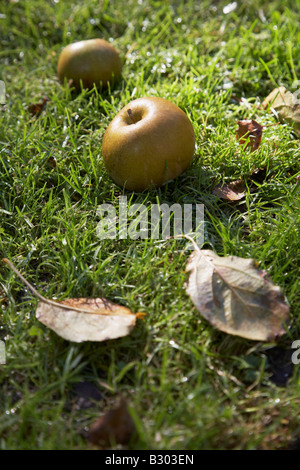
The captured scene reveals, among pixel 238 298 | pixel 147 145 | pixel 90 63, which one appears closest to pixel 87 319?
pixel 238 298

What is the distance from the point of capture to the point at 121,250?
2.53m

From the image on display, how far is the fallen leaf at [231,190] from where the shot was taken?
272 cm

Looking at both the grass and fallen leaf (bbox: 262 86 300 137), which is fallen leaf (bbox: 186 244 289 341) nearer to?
the grass

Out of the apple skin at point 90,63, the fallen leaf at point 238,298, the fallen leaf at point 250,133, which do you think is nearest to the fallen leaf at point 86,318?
Answer: the fallen leaf at point 238,298

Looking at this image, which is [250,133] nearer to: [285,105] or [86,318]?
[285,105]

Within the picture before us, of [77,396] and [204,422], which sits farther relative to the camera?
[77,396]

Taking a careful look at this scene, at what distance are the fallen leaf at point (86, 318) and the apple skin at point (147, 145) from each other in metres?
0.75

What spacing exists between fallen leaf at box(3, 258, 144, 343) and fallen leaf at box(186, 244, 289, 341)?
31 cm

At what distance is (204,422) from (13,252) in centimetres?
137

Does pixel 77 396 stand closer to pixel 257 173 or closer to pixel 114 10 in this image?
pixel 257 173

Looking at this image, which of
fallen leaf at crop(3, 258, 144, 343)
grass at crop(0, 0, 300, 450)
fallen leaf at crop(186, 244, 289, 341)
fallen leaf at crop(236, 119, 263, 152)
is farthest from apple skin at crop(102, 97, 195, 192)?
fallen leaf at crop(3, 258, 144, 343)

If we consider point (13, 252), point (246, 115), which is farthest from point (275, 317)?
point (246, 115)

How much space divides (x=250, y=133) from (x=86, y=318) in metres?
1.60

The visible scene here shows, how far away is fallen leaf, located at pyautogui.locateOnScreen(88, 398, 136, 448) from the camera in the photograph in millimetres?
1779
